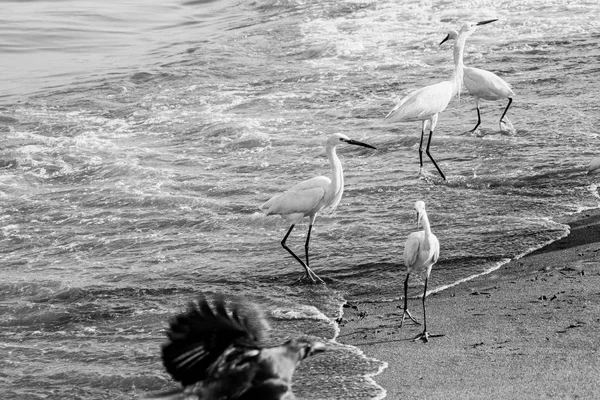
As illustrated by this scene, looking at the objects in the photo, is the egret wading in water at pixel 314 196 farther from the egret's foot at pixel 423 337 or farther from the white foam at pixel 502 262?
the egret's foot at pixel 423 337

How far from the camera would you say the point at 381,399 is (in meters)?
6.58

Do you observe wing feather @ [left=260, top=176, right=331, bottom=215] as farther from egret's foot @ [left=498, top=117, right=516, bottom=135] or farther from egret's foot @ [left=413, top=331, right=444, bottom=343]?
egret's foot @ [left=498, top=117, right=516, bottom=135]

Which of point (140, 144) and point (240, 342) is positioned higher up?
point (240, 342)

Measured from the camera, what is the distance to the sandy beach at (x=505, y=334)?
21.3 ft

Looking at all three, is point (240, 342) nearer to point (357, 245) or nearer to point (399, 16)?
point (357, 245)

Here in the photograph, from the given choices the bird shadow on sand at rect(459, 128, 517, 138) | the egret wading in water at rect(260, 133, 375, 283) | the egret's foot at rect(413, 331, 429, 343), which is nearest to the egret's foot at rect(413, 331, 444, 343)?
the egret's foot at rect(413, 331, 429, 343)

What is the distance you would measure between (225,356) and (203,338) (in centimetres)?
14

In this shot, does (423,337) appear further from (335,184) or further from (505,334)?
(335,184)

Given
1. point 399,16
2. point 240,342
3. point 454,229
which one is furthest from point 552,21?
point 240,342

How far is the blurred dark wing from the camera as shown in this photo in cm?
507

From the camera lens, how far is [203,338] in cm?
512

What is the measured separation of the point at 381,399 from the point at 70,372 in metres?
2.36

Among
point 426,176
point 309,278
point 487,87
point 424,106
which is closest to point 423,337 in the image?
point 309,278

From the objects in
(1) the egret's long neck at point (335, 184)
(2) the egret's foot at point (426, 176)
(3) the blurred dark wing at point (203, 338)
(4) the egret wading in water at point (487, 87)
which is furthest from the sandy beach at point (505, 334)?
(4) the egret wading in water at point (487, 87)
